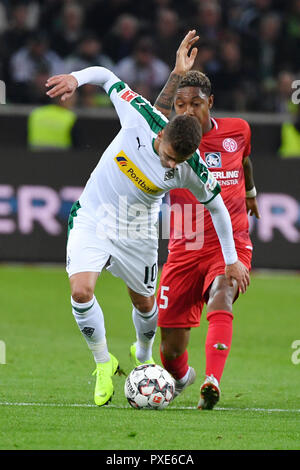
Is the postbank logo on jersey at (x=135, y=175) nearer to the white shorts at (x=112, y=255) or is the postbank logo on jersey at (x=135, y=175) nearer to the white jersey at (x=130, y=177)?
the white jersey at (x=130, y=177)

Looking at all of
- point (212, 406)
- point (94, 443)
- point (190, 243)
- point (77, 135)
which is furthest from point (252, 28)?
point (94, 443)

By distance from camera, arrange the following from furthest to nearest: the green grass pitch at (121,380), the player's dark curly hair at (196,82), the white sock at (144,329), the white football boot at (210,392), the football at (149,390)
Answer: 1. the white sock at (144,329)
2. the player's dark curly hair at (196,82)
3. the football at (149,390)
4. the white football boot at (210,392)
5. the green grass pitch at (121,380)

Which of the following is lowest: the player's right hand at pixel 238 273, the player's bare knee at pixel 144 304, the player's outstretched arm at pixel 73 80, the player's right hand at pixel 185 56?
the player's bare knee at pixel 144 304

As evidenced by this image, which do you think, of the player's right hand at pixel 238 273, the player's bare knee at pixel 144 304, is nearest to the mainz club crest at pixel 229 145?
the player's right hand at pixel 238 273

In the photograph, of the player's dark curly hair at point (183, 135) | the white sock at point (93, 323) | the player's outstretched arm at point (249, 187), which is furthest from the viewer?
the player's outstretched arm at point (249, 187)

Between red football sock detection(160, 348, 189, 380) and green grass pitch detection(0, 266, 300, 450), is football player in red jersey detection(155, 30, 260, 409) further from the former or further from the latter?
green grass pitch detection(0, 266, 300, 450)

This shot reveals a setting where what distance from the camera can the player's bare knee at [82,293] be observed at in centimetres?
672

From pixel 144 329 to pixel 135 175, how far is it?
4.34ft

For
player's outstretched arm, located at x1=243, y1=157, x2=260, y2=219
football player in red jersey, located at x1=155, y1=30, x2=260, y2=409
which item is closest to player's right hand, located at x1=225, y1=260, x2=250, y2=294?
football player in red jersey, located at x1=155, y1=30, x2=260, y2=409

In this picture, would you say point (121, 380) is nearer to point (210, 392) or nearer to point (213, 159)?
A: point (210, 392)

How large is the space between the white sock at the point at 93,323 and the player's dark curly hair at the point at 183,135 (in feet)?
4.01

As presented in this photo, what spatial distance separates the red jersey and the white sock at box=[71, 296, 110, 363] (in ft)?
2.96

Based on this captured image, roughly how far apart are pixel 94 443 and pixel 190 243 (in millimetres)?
2375

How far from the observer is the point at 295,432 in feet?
19.5
